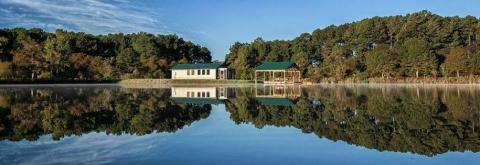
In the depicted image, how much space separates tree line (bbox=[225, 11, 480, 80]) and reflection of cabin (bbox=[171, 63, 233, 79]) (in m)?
1.90

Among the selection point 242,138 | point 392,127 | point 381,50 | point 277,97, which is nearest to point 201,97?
point 277,97

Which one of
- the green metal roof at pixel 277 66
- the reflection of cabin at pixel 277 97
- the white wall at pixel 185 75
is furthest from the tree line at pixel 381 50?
the reflection of cabin at pixel 277 97

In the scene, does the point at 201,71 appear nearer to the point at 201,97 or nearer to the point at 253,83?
the point at 253,83

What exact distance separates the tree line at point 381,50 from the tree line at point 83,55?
341 inches

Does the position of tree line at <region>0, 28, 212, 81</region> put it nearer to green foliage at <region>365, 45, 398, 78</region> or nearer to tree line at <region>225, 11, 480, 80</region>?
tree line at <region>225, 11, 480, 80</region>

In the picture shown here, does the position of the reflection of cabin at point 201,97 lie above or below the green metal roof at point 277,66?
below

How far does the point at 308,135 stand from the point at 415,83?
34.1 m

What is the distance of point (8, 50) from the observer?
50.2 meters

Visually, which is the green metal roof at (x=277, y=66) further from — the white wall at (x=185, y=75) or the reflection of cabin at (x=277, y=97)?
the reflection of cabin at (x=277, y=97)

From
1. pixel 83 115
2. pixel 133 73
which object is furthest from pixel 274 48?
pixel 83 115

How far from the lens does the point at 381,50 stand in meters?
45.2

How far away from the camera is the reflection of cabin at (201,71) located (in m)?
54.9

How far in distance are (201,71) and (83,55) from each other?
13.0 metres

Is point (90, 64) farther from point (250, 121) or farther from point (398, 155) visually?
point (398, 155)
